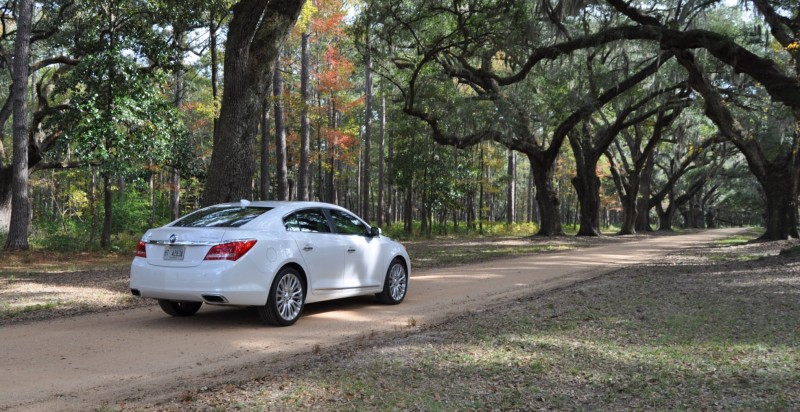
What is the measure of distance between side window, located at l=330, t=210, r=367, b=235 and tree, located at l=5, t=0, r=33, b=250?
14254 mm

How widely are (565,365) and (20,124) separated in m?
19.2

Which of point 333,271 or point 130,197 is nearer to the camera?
point 333,271

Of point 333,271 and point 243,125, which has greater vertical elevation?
point 243,125

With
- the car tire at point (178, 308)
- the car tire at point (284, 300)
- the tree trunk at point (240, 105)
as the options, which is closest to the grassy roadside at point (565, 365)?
the car tire at point (284, 300)

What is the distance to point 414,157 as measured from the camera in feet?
115

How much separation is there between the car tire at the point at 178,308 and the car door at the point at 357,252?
6.93ft

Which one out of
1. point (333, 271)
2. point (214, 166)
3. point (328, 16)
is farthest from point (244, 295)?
point (328, 16)

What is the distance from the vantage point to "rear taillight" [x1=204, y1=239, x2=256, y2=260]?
706cm

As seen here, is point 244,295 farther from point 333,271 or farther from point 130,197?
point 130,197

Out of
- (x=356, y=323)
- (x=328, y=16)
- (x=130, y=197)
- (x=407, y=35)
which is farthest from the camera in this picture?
(x=328, y=16)

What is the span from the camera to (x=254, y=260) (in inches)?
282

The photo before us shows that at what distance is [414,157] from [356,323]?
1082 inches

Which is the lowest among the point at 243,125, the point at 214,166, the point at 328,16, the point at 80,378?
the point at 80,378

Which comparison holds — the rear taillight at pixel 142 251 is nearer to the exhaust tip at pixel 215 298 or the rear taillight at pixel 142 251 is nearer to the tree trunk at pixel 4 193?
the exhaust tip at pixel 215 298
